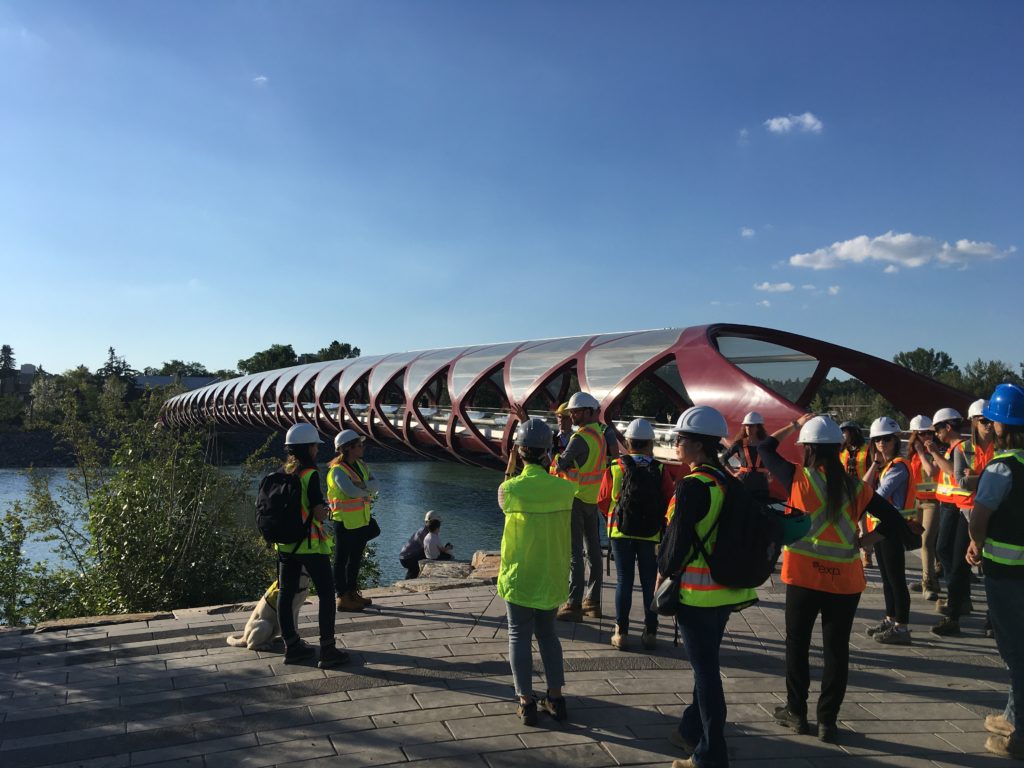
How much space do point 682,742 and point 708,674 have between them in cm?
48

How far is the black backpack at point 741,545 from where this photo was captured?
2680 mm

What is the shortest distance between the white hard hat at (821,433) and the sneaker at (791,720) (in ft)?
4.24

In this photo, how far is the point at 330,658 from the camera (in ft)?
13.3

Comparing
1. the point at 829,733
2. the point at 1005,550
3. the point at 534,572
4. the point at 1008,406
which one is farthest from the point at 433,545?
the point at 1008,406

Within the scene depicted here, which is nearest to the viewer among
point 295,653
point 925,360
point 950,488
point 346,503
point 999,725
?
point 999,725

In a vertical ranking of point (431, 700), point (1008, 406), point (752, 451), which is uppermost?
point (1008, 406)

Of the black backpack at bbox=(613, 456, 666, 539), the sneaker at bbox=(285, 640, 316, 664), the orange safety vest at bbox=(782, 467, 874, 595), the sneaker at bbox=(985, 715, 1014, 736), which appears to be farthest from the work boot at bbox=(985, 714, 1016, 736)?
the sneaker at bbox=(285, 640, 316, 664)

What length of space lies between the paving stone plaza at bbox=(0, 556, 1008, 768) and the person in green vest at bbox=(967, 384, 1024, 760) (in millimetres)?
279

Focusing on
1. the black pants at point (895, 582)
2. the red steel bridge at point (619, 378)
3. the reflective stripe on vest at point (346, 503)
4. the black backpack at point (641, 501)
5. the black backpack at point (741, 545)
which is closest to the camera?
the black backpack at point (741, 545)

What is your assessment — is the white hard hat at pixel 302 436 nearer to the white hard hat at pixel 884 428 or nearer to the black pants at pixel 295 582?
the black pants at pixel 295 582

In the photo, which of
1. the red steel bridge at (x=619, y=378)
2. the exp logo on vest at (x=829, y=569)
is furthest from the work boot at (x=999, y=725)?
the red steel bridge at (x=619, y=378)

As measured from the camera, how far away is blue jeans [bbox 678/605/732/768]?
2711mm

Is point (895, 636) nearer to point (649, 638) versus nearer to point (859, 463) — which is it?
point (649, 638)

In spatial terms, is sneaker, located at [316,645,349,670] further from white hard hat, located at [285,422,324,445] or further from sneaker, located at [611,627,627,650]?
sneaker, located at [611,627,627,650]
